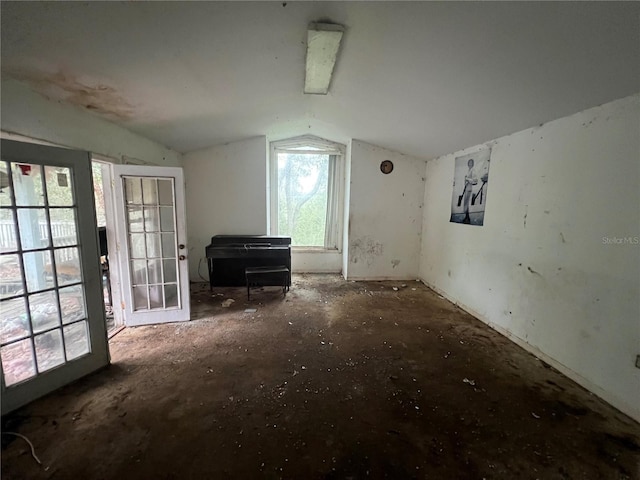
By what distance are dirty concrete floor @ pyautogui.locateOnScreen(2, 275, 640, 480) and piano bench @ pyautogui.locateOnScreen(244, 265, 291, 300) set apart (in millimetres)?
1178

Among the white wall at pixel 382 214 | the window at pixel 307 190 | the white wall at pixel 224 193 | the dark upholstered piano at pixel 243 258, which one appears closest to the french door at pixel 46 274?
the dark upholstered piano at pixel 243 258

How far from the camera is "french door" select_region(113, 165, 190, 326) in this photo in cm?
293

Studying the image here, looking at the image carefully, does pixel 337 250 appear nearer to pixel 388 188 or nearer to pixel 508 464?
pixel 388 188

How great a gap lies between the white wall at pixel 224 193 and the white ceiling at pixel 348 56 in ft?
5.24

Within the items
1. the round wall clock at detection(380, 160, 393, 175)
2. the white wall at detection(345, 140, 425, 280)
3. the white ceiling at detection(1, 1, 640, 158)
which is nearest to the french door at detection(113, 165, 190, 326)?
the white ceiling at detection(1, 1, 640, 158)

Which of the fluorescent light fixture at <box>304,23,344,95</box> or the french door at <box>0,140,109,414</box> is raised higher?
the fluorescent light fixture at <box>304,23,344,95</box>

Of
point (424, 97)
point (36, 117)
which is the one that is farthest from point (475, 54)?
point (36, 117)

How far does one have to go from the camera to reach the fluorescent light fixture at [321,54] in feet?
5.82

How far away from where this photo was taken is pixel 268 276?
13.8 ft

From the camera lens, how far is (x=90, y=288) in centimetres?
221

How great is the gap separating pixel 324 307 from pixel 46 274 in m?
2.77

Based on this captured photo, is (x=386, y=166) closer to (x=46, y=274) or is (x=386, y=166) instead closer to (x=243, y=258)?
(x=243, y=258)

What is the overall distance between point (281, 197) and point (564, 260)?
4231 millimetres

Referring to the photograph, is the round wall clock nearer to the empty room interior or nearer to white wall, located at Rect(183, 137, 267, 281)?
the empty room interior
